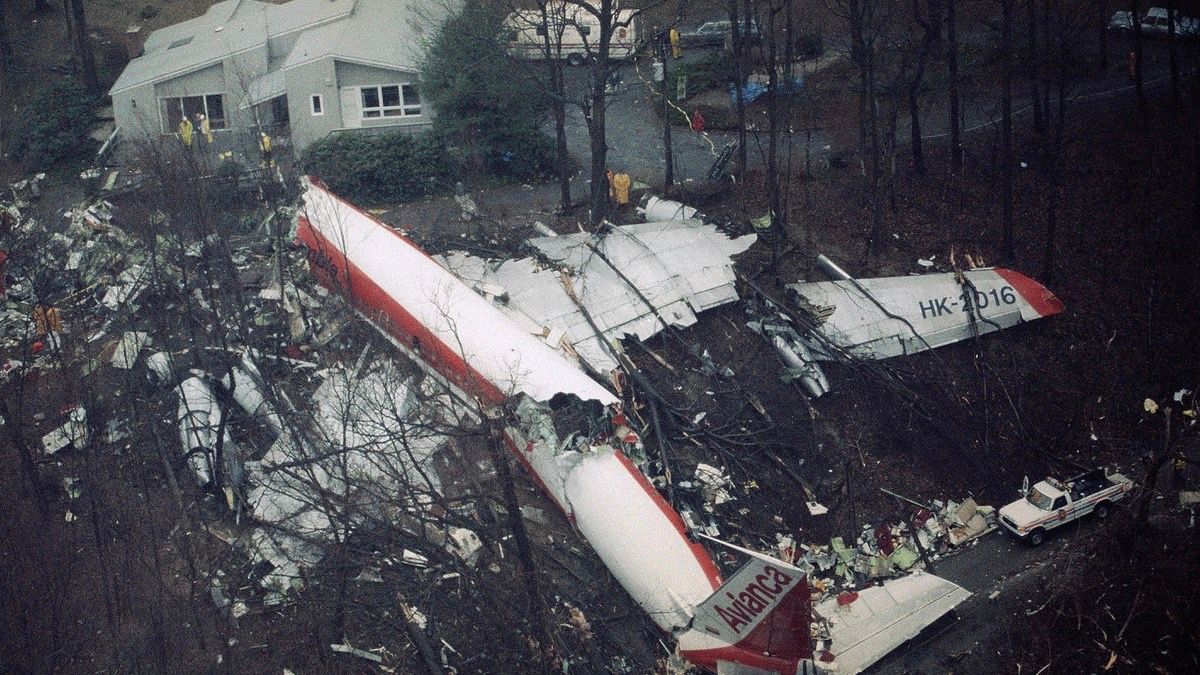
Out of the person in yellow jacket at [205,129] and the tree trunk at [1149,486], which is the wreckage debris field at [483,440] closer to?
the tree trunk at [1149,486]

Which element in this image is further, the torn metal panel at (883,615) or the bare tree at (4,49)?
the bare tree at (4,49)

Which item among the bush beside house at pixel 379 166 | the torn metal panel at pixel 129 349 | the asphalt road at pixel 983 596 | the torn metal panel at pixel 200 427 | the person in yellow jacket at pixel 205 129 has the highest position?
the person in yellow jacket at pixel 205 129

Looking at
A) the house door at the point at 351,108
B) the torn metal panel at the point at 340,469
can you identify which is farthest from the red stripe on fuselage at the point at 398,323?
the house door at the point at 351,108

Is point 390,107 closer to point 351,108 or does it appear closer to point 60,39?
point 351,108

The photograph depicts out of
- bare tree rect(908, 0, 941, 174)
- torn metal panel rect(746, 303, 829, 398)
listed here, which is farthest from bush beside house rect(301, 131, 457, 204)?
bare tree rect(908, 0, 941, 174)

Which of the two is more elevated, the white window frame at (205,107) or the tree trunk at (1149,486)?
the white window frame at (205,107)

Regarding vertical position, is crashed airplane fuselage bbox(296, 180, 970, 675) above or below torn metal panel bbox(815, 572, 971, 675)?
above

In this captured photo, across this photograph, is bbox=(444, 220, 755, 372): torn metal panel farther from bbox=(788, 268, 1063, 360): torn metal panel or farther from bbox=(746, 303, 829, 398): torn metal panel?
bbox=(788, 268, 1063, 360): torn metal panel

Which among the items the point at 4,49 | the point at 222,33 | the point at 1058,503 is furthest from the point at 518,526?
the point at 4,49
